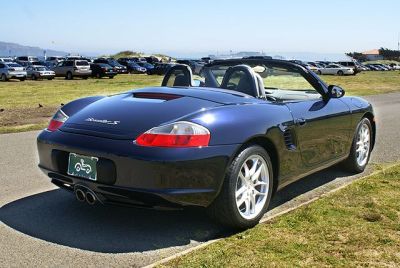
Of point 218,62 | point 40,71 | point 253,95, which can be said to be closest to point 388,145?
point 218,62

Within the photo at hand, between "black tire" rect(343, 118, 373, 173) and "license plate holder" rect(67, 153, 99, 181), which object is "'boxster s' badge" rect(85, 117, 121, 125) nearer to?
"license plate holder" rect(67, 153, 99, 181)

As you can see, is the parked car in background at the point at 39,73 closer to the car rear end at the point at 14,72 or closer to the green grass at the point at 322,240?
the car rear end at the point at 14,72

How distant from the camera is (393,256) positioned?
3479 mm

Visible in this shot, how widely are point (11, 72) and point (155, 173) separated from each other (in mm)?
34911

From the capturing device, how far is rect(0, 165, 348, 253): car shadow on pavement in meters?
3.81

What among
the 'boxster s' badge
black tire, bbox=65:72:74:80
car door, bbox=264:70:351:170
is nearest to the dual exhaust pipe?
the 'boxster s' badge

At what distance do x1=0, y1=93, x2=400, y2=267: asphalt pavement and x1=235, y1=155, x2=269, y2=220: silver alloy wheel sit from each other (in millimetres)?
280

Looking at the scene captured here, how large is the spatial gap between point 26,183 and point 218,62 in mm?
2636

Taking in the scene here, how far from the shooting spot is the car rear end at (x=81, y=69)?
128ft

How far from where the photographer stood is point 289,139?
4.54 metres

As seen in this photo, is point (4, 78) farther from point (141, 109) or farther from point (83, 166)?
point (83, 166)

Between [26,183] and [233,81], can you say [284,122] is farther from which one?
[26,183]

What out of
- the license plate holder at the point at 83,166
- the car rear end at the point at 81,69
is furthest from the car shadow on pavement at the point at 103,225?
the car rear end at the point at 81,69

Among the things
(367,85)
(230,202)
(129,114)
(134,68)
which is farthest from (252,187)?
(134,68)
